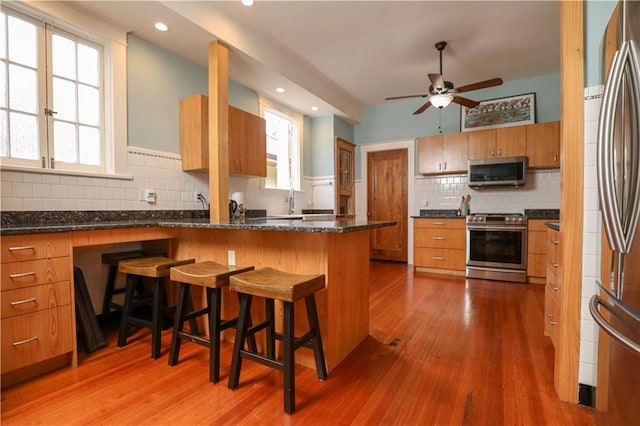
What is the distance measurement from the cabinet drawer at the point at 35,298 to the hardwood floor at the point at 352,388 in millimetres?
427

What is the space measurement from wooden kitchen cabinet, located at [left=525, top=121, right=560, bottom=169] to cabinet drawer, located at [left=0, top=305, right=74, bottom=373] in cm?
519

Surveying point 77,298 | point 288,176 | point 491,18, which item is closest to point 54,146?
point 77,298

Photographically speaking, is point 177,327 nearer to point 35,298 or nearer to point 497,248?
point 35,298

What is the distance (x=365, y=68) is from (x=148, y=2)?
8.77 feet

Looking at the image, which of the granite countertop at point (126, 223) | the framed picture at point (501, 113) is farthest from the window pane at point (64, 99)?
the framed picture at point (501, 113)

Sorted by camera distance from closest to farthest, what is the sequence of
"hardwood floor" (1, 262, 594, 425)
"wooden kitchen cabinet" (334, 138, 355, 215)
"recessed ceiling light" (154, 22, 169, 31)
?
"hardwood floor" (1, 262, 594, 425) < "recessed ceiling light" (154, 22, 169, 31) < "wooden kitchen cabinet" (334, 138, 355, 215)

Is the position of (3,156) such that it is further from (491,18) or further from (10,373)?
(491,18)

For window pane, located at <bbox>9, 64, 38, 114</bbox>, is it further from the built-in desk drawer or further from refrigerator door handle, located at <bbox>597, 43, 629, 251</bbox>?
refrigerator door handle, located at <bbox>597, 43, 629, 251</bbox>

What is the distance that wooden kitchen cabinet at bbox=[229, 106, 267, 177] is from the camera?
3283mm

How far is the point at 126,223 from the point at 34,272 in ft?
1.89

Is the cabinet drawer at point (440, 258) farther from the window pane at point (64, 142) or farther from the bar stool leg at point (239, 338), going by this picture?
the window pane at point (64, 142)

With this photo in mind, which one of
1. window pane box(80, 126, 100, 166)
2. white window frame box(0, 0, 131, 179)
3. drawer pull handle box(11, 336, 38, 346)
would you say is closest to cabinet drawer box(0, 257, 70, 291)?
drawer pull handle box(11, 336, 38, 346)

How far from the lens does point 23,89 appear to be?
2.15 meters

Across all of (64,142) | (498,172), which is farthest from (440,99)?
(64,142)
